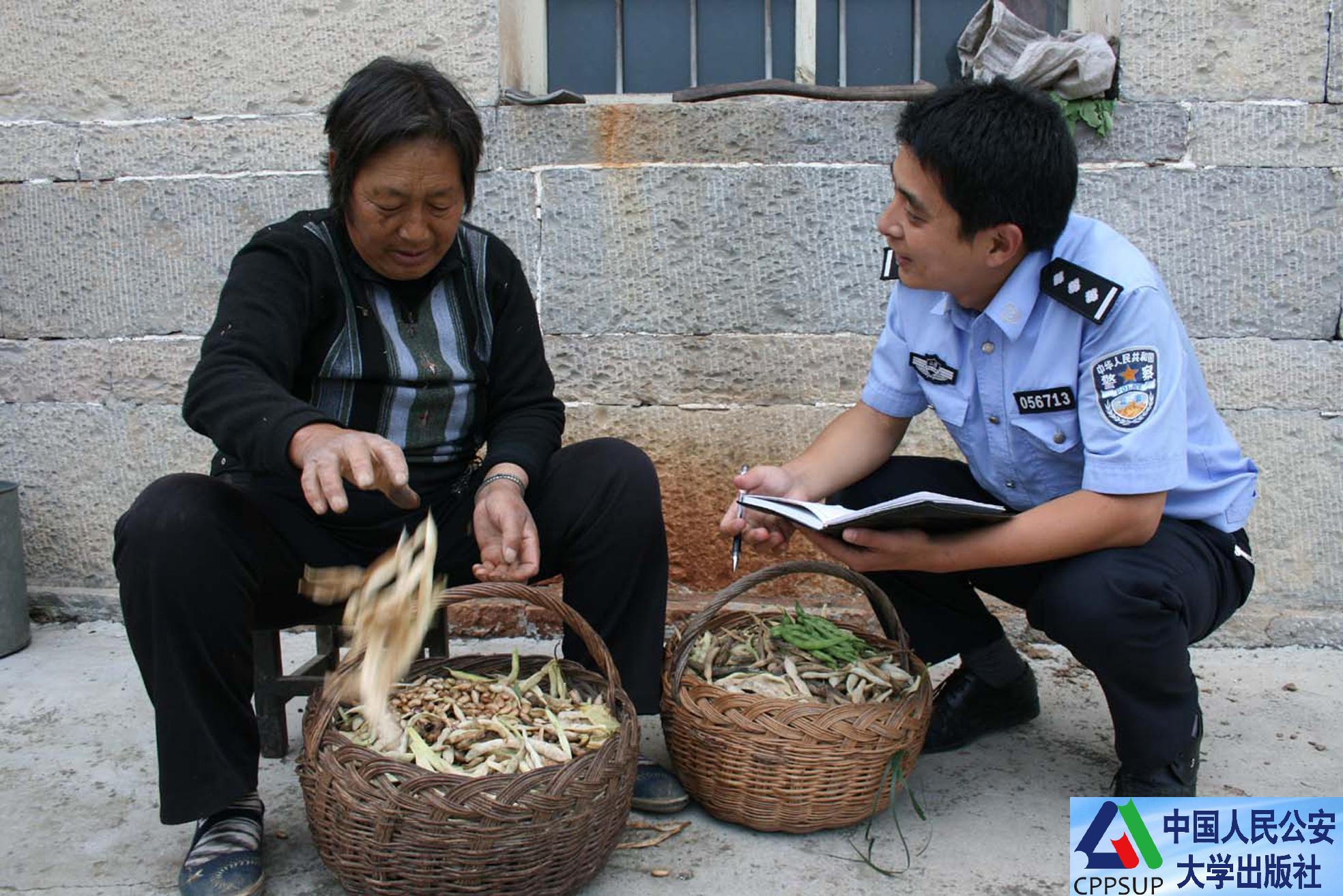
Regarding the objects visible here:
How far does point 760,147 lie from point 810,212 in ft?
0.85

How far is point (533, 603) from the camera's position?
2.33 metres

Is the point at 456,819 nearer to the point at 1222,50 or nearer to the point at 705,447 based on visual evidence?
the point at 705,447

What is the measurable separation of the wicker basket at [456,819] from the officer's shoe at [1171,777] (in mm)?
1153

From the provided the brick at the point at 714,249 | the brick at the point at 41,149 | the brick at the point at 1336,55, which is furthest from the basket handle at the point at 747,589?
the brick at the point at 41,149

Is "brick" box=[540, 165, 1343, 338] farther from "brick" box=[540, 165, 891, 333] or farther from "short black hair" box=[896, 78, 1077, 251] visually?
"short black hair" box=[896, 78, 1077, 251]

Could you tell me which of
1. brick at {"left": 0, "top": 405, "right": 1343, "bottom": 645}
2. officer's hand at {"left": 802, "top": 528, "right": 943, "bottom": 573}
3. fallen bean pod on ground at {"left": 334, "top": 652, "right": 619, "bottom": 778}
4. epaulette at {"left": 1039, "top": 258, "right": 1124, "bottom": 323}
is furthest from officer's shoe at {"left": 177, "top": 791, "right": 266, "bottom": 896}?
epaulette at {"left": 1039, "top": 258, "right": 1124, "bottom": 323}

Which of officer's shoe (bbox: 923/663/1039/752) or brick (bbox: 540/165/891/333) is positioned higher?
brick (bbox: 540/165/891/333)

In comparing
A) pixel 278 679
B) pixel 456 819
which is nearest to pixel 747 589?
pixel 456 819

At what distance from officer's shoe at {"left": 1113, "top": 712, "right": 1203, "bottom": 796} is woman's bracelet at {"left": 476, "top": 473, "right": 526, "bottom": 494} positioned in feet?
4.85

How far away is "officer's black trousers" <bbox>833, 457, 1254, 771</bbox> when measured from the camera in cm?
236

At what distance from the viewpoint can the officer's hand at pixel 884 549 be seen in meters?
2.39

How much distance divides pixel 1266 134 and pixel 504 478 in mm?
2633

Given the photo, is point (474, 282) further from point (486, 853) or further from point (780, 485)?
point (486, 853)

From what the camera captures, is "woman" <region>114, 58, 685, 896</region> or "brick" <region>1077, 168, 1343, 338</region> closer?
"woman" <region>114, 58, 685, 896</region>
